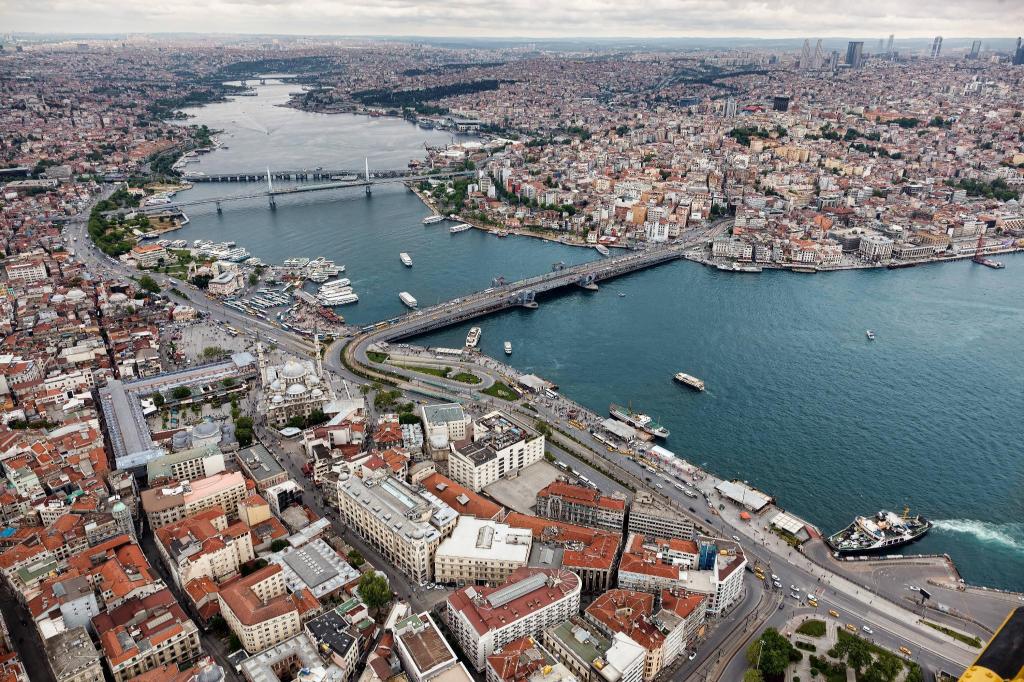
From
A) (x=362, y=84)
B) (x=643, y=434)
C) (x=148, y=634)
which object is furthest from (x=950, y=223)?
(x=362, y=84)

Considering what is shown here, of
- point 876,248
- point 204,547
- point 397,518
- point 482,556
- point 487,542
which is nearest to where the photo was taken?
point 204,547

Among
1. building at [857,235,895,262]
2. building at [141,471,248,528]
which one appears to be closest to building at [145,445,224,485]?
building at [141,471,248,528]

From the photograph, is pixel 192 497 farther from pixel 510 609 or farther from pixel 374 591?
pixel 510 609

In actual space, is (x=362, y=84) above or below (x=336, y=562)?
above

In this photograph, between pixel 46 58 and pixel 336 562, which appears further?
pixel 46 58

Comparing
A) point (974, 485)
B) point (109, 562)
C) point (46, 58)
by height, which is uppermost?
point (46, 58)

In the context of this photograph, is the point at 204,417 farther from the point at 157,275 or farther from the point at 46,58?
the point at 46,58

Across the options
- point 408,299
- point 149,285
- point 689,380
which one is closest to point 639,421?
point 689,380
